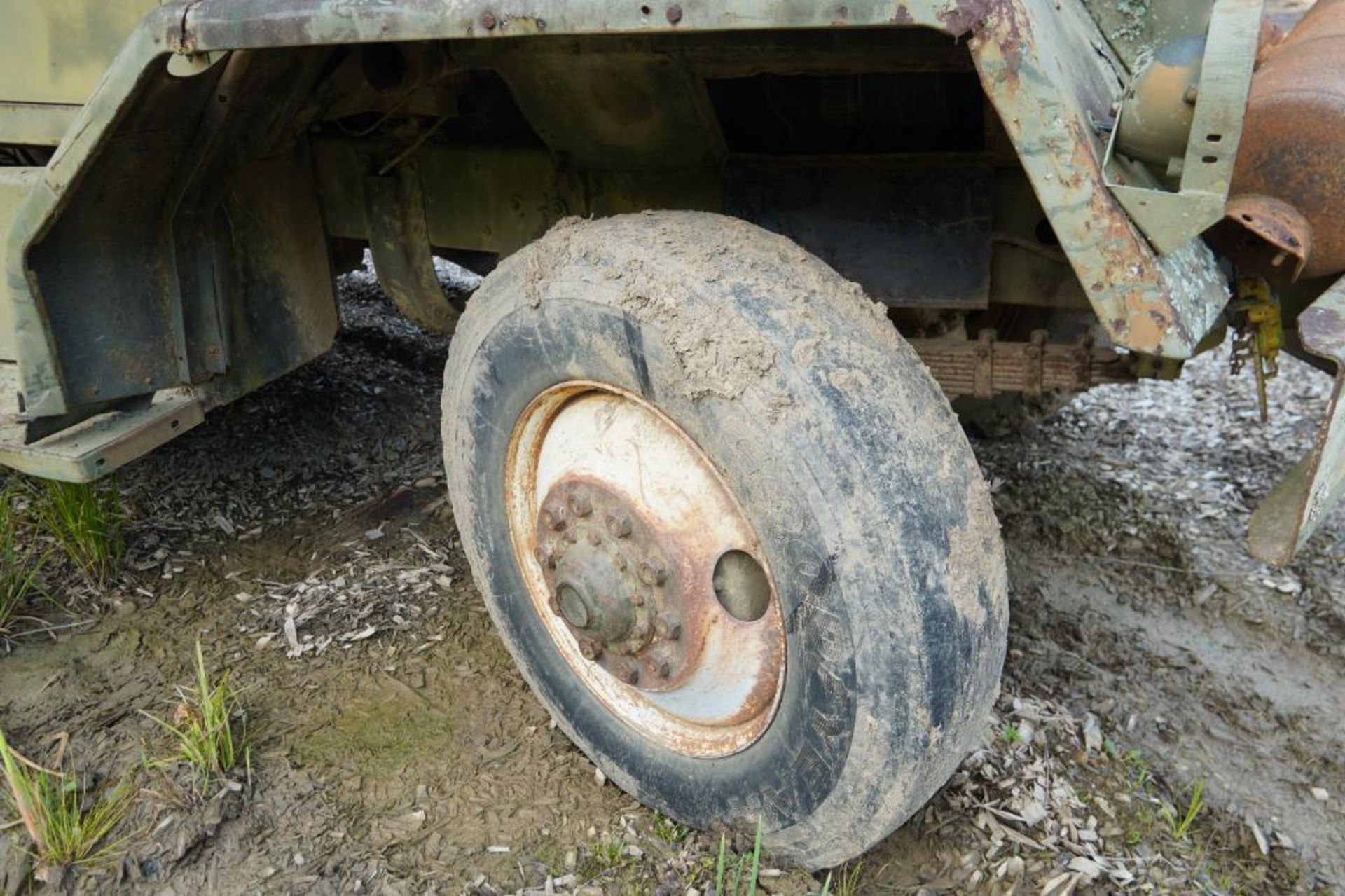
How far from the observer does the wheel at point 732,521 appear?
5.00ft

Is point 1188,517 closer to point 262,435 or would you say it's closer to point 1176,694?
point 1176,694

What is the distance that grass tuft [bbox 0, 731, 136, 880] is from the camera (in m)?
1.96

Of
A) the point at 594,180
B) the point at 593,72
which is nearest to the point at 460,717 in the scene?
the point at 594,180

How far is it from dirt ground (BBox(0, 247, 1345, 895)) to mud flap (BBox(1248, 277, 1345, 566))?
833mm

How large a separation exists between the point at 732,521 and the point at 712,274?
385mm

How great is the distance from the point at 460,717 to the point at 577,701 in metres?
0.41

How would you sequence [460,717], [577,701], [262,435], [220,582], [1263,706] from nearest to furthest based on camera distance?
[577,701] < [460,717] < [1263,706] < [220,582] < [262,435]

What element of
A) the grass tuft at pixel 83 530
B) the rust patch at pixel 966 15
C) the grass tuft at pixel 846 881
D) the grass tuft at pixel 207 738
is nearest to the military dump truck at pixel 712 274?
the rust patch at pixel 966 15

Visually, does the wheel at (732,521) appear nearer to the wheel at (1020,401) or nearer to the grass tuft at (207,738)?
the grass tuft at (207,738)

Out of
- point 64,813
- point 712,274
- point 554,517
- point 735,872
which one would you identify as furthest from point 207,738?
point 712,274

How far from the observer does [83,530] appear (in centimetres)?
285

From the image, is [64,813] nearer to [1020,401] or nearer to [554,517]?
[554,517]

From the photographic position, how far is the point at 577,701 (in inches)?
82.5

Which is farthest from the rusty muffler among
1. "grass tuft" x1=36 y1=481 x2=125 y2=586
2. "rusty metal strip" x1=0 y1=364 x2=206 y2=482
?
"grass tuft" x1=36 y1=481 x2=125 y2=586
